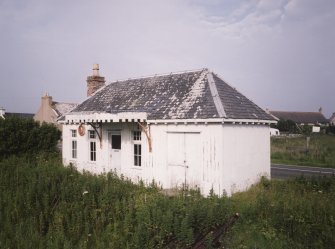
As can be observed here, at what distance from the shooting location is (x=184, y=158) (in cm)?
1417

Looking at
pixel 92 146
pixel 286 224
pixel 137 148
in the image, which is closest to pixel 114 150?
pixel 137 148

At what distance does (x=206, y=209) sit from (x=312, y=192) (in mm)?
5521

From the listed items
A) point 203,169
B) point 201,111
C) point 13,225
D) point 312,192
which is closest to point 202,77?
point 201,111

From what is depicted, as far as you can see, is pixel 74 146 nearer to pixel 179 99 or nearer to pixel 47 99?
pixel 179 99

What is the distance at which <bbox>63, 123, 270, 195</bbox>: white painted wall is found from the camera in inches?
519

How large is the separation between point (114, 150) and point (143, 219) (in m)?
9.03

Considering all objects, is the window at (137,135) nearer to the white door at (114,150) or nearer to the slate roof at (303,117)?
the white door at (114,150)

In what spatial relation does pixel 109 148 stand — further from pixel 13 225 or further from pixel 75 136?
pixel 13 225

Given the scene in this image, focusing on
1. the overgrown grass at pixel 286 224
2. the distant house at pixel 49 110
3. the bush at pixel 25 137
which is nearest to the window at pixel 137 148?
the overgrown grass at pixel 286 224

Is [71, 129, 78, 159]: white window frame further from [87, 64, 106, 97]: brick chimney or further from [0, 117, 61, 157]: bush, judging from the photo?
[87, 64, 106, 97]: brick chimney

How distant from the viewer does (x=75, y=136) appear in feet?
65.7

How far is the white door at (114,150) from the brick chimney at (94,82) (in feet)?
18.8

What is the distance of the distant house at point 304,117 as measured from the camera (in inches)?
3645

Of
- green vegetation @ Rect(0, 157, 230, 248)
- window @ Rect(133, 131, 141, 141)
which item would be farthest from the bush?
green vegetation @ Rect(0, 157, 230, 248)
